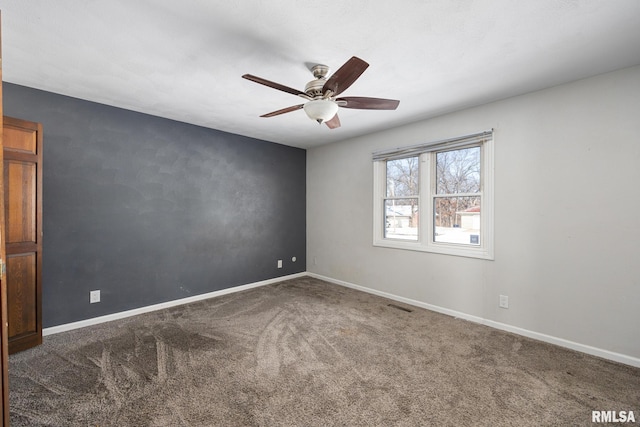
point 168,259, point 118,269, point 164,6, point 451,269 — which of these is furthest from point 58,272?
point 451,269

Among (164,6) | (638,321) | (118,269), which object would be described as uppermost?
(164,6)

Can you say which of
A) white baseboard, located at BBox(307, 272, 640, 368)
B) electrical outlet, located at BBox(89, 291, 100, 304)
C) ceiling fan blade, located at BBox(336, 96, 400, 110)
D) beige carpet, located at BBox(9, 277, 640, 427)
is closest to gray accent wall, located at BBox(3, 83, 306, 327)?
electrical outlet, located at BBox(89, 291, 100, 304)

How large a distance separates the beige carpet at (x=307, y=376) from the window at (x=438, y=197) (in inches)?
40.4

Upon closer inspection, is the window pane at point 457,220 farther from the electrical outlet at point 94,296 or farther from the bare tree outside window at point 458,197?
the electrical outlet at point 94,296

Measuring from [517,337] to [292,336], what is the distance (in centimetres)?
228

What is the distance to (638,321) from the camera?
7.75 feet

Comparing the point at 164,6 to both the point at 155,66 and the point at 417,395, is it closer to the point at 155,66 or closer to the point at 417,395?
the point at 155,66

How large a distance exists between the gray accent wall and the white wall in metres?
2.63

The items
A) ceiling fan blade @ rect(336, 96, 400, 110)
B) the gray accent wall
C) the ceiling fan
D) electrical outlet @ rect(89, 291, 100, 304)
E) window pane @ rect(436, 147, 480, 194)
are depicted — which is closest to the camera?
the ceiling fan

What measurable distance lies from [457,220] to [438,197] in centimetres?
38

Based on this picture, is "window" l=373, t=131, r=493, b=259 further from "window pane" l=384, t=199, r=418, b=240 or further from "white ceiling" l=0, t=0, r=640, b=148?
"white ceiling" l=0, t=0, r=640, b=148

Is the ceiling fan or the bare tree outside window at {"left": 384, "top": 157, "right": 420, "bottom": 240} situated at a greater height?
the ceiling fan

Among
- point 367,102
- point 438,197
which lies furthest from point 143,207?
point 438,197

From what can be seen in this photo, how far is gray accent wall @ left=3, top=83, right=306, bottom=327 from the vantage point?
299 centimetres
